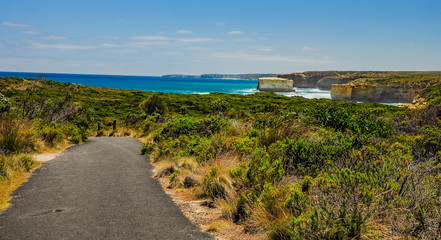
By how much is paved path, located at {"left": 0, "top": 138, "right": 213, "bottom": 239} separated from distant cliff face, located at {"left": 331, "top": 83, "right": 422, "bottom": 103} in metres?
90.2

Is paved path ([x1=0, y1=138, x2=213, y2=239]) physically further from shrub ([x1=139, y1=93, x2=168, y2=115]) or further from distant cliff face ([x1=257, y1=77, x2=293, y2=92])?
distant cliff face ([x1=257, y1=77, x2=293, y2=92])

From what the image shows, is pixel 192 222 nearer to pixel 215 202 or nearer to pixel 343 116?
pixel 215 202

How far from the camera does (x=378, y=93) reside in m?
90.1

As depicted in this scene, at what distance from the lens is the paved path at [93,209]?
509cm

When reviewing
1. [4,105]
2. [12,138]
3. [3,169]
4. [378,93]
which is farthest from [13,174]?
[378,93]

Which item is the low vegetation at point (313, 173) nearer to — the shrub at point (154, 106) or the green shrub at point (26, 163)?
the green shrub at point (26, 163)

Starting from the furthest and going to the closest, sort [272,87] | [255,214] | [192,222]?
[272,87] → [192,222] → [255,214]

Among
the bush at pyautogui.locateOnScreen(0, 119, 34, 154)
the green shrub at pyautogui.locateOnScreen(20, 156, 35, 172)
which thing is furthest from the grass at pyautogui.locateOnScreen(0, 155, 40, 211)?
the bush at pyautogui.locateOnScreen(0, 119, 34, 154)

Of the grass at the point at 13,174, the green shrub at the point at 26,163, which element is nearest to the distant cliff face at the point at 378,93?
Answer: the green shrub at the point at 26,163

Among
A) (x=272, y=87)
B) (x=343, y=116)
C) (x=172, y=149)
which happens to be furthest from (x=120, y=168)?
(x=272, y=87)

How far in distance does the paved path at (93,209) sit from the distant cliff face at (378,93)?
9023 centimetres

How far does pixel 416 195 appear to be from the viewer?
4145 millimetres

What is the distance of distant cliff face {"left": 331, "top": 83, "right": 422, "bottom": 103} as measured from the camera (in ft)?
276

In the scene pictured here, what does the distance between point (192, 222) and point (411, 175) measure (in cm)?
378
